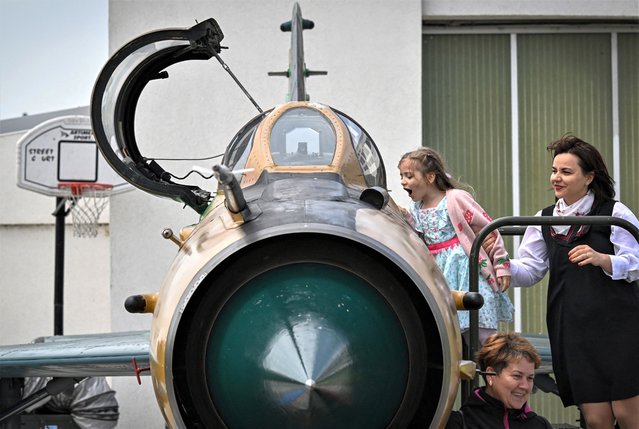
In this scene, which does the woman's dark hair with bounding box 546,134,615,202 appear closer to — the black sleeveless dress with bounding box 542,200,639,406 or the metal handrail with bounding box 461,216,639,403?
the black sleeveless dress with bounding box 542,200,639,406

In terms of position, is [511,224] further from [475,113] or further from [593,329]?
[475,113]

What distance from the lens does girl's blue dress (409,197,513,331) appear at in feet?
18.7

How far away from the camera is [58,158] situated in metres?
12.4

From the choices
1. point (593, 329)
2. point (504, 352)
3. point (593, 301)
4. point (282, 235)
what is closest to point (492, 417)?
point (504, 352)

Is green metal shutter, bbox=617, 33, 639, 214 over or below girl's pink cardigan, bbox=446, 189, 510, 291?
over

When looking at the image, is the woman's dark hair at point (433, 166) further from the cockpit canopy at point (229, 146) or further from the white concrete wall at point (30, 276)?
the white concrete wall at point (30, 276)

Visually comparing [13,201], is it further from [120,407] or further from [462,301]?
[462,301]

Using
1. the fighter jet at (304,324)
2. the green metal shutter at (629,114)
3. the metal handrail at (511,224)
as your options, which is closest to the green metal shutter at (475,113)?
the green metal shutter at (629,114)

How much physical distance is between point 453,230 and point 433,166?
1.30 ft

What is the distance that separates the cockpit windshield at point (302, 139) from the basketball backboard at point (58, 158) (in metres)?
7.17

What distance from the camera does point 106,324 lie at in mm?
16531

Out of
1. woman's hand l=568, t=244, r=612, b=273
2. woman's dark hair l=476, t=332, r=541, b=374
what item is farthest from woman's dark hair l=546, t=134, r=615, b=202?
woman's dark hair l=476, t=332, r=541, b=374

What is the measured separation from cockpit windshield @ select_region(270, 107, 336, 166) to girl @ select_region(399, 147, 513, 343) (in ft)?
2.55

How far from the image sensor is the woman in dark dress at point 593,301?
196 inches
